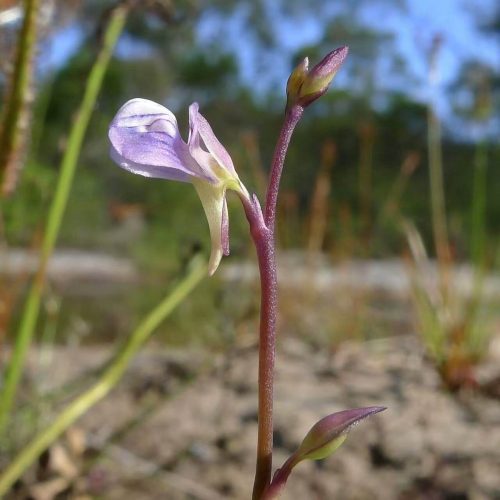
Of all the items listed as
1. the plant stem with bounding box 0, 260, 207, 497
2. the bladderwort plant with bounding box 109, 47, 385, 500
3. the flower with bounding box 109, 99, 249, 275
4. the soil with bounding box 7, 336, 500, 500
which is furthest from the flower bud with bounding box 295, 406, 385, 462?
the soil with bounding box 7, 336, 500, 500

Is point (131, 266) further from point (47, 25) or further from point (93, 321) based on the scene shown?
point (47, 25)

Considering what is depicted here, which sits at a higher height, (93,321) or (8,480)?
(8,480)

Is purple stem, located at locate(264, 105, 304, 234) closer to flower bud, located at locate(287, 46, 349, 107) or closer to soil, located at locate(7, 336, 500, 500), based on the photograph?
flower bud, located at locate(287, 46, 349, 107)

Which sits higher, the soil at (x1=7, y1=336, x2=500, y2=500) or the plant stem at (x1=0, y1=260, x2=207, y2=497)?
the plant stem at (x1=0, y1=260, x2=207, y2=497)

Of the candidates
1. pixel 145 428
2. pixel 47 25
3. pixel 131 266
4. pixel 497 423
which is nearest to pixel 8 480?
pixel 47 25

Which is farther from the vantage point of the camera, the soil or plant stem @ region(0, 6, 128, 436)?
the soil

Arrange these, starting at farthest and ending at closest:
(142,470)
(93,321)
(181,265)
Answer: (93,321), (142,470), (181,265)
